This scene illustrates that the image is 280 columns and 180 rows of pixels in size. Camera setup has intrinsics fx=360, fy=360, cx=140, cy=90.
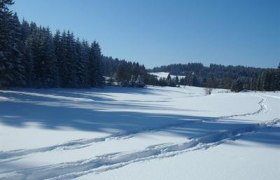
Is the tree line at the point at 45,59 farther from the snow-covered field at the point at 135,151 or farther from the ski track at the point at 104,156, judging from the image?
the ski track at the point at 104,156

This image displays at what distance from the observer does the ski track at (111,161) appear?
694 centimetres

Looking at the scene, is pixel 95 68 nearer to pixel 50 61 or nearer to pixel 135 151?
pixel 50 61

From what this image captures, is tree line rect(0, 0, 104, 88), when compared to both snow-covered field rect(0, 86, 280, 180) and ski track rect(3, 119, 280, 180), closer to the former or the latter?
snow-covered field rect(0, 86, 280, 180)

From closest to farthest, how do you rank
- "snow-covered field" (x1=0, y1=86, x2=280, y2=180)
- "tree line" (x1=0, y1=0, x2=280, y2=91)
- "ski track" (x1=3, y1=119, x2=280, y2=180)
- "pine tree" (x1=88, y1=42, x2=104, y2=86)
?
1. "ski track" (x1=3, y1=119, x2=280, y2=180)
2. "snow-covered field" (x1=0, y1=86, x2=280, y2=180)
3. "tree line" (x1=0, y1=0, x2=280, y2=91)
4. "pine tree" (x1=88, y1=42, x2=104, y2=86)

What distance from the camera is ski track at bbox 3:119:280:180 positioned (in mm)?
6938

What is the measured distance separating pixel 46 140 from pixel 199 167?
464 centimetres

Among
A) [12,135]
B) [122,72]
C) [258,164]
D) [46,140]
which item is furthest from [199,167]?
[122,72]

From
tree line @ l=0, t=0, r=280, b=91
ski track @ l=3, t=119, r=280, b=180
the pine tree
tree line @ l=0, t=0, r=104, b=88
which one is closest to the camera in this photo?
ski track @ l=3, t=119, r=280, b=180

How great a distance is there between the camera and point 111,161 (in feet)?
27.4

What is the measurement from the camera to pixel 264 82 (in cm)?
11456

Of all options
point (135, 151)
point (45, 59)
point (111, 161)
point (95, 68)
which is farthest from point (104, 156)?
point (95, 68)

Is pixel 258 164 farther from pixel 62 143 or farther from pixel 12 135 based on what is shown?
pixel 12 135

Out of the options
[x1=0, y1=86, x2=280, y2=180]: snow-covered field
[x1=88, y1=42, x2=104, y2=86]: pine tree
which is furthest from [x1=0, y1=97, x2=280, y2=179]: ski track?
[x1=88, y1=42, x2=104, y2=86]: pine tree

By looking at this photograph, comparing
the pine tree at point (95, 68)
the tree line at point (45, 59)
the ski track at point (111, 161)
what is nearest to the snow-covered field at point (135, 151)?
the ski track at point (111, 161)
